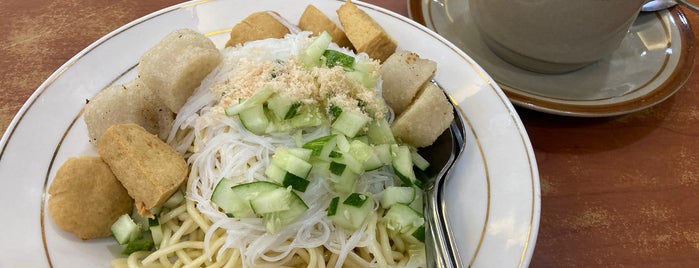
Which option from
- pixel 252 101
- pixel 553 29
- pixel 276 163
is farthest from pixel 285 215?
pixel 553 29

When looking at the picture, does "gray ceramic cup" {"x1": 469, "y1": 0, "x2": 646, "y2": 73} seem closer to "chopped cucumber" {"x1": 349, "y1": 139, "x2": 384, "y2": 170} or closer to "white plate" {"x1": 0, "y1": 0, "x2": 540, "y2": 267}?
"white plate" {"x1": 0, "y1": 0, "x2": 540, "y2": 267}

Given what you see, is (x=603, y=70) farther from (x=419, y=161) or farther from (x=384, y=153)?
(x=384, y=153)

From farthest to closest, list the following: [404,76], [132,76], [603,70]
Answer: [603,70]
[132,76]
[404,76]

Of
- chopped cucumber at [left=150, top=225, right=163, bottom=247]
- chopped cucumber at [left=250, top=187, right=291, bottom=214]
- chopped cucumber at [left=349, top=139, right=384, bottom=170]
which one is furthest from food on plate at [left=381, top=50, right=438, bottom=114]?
chopped cucumber at [left=150, top=225, right=163, bottom=247]

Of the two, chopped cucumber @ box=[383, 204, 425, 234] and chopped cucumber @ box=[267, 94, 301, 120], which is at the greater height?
chopped cucumber @ box=[267, 94, 301, 120]

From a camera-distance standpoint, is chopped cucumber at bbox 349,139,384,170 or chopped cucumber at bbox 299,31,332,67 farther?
chopped cucumber at bbox 299,31,332,67

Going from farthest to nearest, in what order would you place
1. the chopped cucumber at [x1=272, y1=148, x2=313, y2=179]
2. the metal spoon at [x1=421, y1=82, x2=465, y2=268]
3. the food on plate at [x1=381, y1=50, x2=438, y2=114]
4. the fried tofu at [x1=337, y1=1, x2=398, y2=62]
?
1. the fried tofu at [x1=337, y1=1, x2=398, y2=62]
2. the food on plate at [x1=381, y1=50, x2=438, y2=114]
3. the chopped cucumber at [x1=272, y1=148, x2=313, y2=179]
4. the metal spoon at [x1=421, y1=82, x2=465, y2=268]

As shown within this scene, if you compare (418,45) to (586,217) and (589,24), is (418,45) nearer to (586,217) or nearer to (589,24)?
(589,24)
